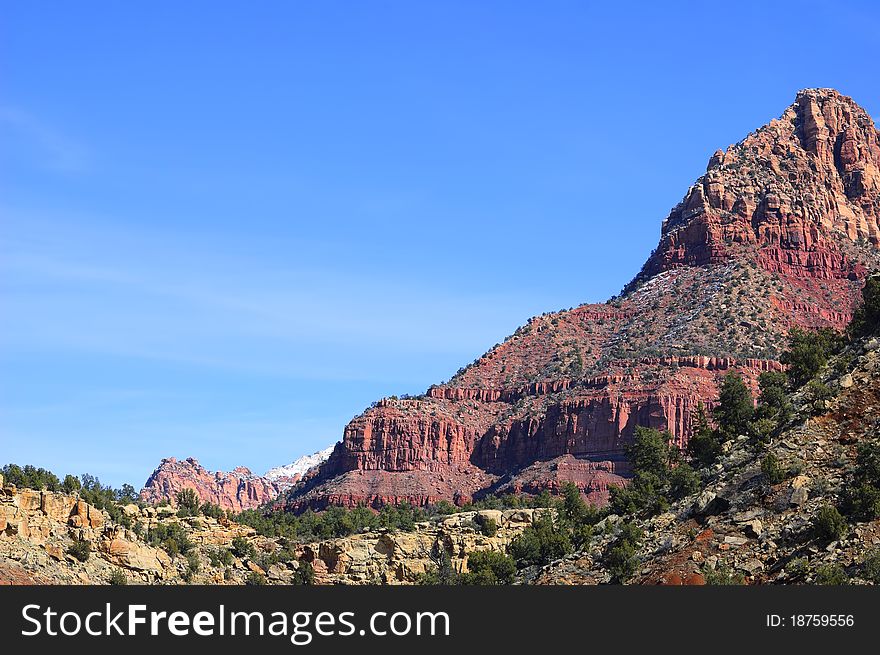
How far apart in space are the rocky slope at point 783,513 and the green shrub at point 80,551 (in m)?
39.6

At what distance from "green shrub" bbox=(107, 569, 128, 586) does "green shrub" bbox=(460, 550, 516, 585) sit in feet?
85.0

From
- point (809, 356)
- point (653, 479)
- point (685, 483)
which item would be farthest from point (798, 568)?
point (653, 479)

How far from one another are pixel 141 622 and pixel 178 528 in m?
79.8

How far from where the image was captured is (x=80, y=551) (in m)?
113

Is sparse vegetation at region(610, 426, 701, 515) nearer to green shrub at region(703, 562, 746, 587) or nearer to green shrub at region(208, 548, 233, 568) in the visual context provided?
green shrub at region(703, 562, 746, 587)

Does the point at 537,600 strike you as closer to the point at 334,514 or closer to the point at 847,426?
the point at 847,426

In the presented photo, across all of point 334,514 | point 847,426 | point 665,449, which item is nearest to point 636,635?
point 847,426

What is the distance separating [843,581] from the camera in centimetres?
6806

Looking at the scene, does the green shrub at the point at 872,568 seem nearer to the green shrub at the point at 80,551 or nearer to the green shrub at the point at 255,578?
the green shrub at the point at 80,551

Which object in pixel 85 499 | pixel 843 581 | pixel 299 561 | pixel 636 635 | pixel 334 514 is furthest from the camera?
pixel 334 514

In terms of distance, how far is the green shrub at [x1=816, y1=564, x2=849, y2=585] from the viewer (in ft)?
224

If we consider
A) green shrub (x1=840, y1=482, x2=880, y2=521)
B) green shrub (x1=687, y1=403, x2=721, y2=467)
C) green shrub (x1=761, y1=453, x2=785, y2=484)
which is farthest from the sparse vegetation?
green shrub (x1=840, y1=482, x2=880, y2=521)

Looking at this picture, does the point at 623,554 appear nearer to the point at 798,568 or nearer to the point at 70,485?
the point at 798,568

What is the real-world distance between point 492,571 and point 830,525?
46367 millimetres
